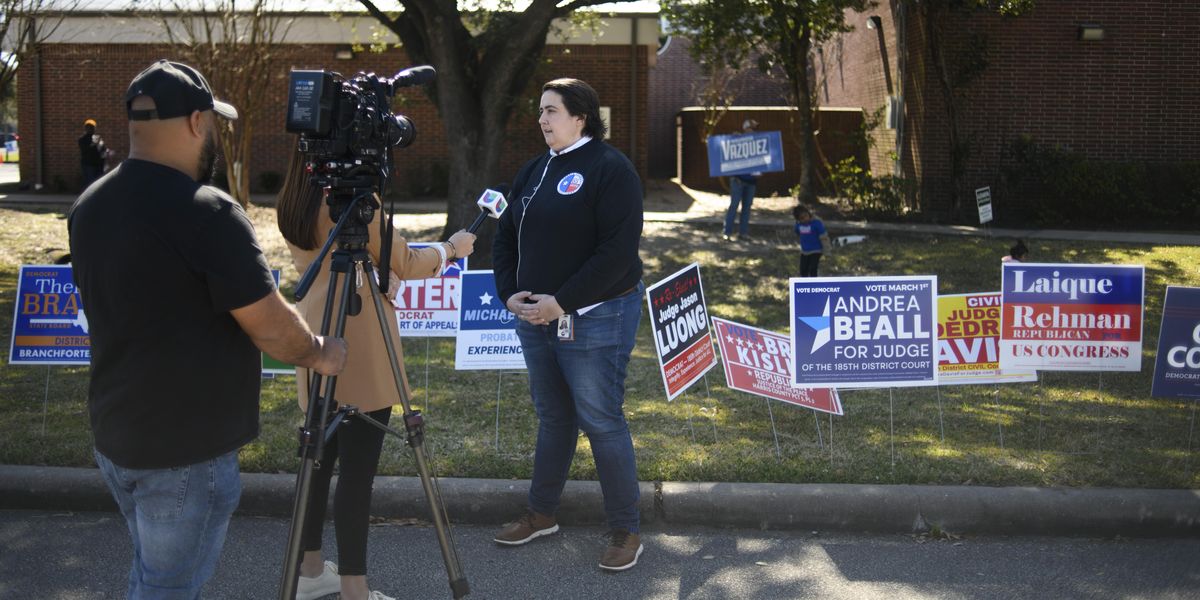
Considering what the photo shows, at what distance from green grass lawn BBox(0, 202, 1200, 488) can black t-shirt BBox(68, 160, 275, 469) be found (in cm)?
280

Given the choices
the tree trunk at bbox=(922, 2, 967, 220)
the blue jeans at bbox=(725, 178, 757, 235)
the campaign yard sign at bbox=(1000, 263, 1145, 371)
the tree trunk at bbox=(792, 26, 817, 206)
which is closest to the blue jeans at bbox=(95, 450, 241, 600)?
the campaign yard sign at bbox=(1000, 263, 1145, 371)

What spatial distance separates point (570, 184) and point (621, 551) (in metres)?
1.57

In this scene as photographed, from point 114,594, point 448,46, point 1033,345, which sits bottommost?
point 114,594

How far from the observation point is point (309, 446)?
3541 mm

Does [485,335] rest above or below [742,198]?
below

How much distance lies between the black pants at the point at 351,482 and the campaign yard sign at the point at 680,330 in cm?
232

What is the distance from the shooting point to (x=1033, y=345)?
6.30 metres

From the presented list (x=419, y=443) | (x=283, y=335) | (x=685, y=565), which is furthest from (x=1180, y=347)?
(x=283, y=335)

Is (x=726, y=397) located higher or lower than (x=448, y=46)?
lower

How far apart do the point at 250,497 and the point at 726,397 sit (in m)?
3.34

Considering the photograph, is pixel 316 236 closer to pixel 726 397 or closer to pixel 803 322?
pixel 803 322

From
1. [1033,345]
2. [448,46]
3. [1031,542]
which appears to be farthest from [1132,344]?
[448,46]

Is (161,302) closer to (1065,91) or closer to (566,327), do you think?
(566,327)

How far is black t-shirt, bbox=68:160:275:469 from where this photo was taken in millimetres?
2873
